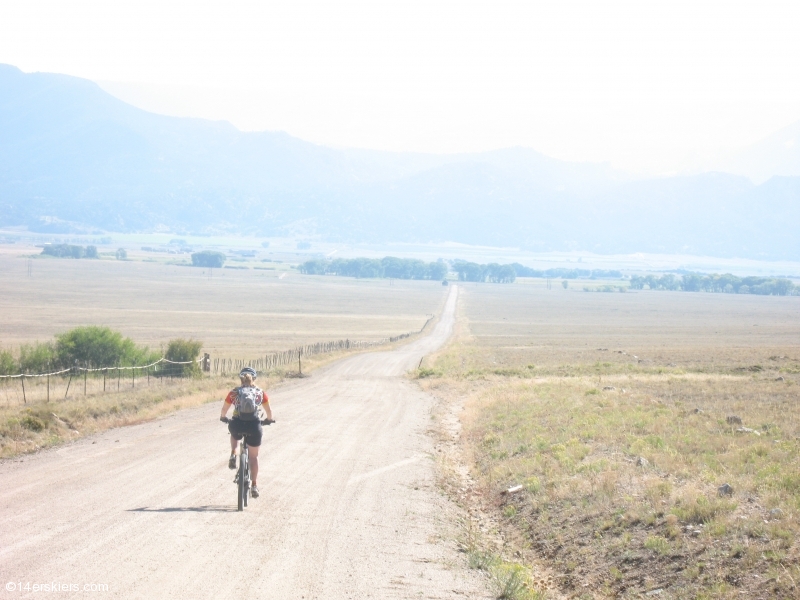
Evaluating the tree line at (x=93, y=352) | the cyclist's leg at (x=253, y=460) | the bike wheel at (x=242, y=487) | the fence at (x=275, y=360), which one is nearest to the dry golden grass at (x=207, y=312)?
the fence at (x=275, y=360)

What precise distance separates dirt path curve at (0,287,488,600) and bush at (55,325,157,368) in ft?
75.9

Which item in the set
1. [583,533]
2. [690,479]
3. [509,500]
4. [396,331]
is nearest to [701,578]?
[583,533]

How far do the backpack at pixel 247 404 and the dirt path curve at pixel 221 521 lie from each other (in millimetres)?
1367

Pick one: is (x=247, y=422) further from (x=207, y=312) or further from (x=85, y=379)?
(x=207, y=312)

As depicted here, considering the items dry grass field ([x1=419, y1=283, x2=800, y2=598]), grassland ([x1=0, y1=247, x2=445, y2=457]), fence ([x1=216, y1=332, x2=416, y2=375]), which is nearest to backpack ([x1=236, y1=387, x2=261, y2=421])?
dry grass field ([x1=419, y1=283, x2=800, y2=598])

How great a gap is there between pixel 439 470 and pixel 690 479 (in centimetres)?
591

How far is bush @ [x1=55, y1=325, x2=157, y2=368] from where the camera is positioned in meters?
42.1

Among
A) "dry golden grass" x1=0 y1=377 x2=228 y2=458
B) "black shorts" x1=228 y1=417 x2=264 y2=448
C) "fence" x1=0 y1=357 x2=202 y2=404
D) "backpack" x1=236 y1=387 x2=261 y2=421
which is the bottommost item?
"fence" x1=0 y1=357 x2=202 y2=404

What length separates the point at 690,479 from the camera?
1337cm

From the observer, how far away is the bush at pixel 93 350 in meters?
42.1

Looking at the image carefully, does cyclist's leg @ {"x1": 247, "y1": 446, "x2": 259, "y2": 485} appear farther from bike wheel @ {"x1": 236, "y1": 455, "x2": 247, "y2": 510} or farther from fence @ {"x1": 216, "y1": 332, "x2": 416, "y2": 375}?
fence @ {"x1": 216, "y1": 332, "x2": 416, "y2": 375}

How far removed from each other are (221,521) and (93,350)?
1337 inches

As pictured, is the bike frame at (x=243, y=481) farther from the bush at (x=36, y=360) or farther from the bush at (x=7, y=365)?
the bush at (x=36, y=360)

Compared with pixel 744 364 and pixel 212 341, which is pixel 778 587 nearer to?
pixel 744 364
